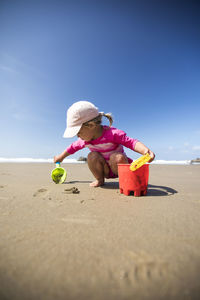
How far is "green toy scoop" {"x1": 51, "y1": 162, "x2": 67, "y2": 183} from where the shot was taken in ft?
8.33

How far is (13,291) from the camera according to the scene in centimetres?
49

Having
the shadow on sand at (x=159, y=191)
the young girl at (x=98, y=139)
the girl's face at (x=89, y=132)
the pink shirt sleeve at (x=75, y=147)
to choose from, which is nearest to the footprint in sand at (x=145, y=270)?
the shadow on sand at (x=159, y=191)

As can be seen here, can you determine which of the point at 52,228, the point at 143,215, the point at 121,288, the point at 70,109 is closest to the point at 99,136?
the point at 70,109

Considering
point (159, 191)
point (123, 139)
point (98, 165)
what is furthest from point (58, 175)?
point (159, 191)

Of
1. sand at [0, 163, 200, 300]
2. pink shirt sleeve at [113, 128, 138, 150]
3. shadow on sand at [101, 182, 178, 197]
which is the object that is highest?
pink shirt sleeve at [113, 128, 138, 150]

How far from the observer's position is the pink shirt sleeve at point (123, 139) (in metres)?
2.00

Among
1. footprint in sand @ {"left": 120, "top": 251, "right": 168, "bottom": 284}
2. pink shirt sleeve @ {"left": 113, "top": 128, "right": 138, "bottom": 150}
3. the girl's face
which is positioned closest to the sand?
footprint in sand @ {"left": 120, "top": 251, "right": 168, "bottom": 284}

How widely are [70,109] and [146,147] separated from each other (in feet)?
3.32

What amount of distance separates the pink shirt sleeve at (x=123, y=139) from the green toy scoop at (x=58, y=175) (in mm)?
1017

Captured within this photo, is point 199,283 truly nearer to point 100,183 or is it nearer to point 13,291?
point 13,291

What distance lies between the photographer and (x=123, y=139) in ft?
6.74

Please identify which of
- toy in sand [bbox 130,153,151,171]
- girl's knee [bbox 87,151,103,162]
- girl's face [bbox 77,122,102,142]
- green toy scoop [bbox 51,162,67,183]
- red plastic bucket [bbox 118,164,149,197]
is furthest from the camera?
green toy scoop [bbox 51,162,67,183]

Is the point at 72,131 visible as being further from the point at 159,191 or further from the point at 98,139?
the point at 159,191

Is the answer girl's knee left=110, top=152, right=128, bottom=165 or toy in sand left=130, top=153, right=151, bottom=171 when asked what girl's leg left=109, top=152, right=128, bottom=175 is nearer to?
girl's knee left=110, top=152, right=128, bottom=165
